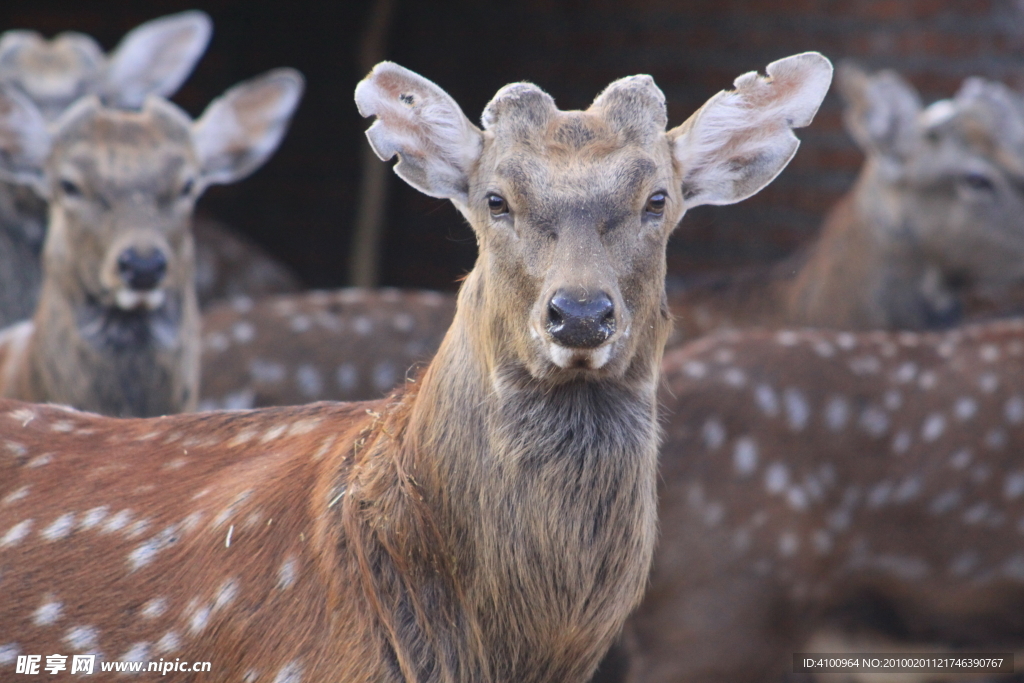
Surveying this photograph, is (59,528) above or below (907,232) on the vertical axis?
below

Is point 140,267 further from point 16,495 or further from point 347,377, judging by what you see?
point 347,377

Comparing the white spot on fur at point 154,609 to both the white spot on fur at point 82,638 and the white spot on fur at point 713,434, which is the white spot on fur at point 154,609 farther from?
the white spot on fur at point 713,434

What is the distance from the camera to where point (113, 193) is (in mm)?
3969

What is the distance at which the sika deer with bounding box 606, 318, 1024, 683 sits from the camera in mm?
3953

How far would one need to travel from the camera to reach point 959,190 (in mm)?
5551

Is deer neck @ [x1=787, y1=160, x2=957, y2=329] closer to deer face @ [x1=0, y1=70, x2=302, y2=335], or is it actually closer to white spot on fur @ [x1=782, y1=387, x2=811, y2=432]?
white spot on fur @ [x1=782, y1=387, x2=811, y2=432]

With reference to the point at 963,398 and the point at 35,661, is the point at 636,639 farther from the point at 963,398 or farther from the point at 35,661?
the point at 35,661

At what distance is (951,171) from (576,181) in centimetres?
379

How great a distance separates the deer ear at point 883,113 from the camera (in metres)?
5.62

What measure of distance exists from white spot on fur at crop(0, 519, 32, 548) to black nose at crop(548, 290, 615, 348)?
1244mm

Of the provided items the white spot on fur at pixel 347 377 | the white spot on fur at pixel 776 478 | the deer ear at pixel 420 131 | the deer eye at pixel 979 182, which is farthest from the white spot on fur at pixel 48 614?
the deer eye at pixel 979 182

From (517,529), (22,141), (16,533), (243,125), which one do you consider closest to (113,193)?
(22,141)

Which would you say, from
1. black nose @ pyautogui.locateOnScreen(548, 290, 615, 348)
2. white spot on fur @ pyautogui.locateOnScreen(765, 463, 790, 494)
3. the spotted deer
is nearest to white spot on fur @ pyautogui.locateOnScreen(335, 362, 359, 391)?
the spotted deer

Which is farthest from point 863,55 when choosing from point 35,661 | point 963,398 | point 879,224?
point 35,661
